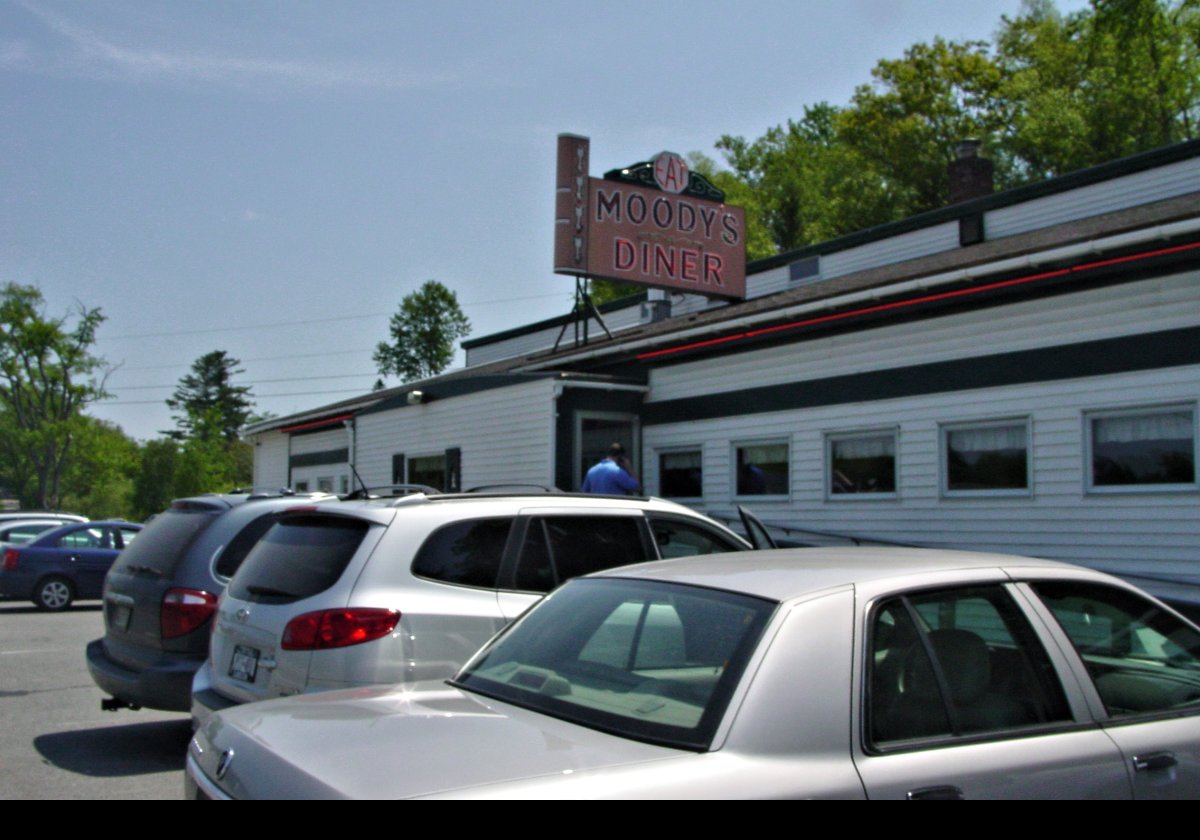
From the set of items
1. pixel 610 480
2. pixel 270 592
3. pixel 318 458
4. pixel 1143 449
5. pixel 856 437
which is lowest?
pixel 270 592

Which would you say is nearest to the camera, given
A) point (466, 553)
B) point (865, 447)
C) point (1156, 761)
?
point (1156, 761)

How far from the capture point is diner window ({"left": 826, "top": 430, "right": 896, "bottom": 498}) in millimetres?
13258

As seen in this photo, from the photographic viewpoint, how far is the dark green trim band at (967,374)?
10.6 meters

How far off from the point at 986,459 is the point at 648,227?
32.4ft

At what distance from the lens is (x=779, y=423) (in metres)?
14.6

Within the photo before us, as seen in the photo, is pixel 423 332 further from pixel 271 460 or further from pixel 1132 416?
pixel 1132 416

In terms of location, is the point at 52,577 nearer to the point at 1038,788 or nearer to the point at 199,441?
the point at 1038,788

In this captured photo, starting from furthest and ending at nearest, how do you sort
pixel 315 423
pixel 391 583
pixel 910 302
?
pixel 315 423, pixel 910 302, pixel 391 583

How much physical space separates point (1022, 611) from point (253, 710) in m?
2.55

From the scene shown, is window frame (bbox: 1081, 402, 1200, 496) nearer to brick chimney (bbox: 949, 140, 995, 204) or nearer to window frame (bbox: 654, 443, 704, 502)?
window frame (bbox: 654, 443, 704, 502)

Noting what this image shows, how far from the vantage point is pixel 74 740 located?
26.5ft

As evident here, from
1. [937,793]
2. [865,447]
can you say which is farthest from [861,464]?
[937,793]

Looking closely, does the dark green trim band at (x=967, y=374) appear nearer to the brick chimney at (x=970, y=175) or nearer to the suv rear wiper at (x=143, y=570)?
the suv rear wiper at (x=143, y=570)
